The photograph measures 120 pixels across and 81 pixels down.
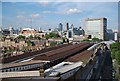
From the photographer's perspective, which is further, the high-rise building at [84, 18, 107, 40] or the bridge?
the high-rise building at [84, 18, 107, 40]

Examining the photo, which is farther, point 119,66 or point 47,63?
point 119,66

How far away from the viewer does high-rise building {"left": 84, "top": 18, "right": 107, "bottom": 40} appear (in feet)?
171

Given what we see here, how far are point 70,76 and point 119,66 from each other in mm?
7589

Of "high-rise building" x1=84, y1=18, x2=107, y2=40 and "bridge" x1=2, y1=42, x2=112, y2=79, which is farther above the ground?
"high-rise building" x1=84, y1=18, x2=107, y2=40

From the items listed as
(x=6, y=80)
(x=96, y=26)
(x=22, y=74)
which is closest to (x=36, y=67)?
(x=22, y=74)

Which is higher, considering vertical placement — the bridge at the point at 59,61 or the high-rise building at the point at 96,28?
the high-rise building at the point at 96,28

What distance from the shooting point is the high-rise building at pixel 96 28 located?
52.2 meters

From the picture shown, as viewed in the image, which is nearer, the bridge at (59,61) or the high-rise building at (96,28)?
the bridge at (59,61)

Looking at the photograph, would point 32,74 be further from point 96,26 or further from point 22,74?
point 96,26

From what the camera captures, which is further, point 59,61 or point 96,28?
point 96,28

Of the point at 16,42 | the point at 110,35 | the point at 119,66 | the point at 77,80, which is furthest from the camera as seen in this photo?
the point at 110,35

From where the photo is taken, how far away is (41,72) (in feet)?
19.7

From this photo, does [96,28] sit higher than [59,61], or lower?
higher

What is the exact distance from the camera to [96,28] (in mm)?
54969
